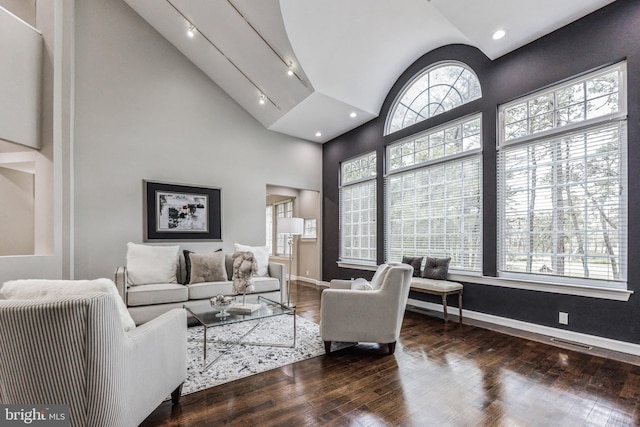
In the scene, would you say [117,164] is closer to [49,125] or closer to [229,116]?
[49,125]

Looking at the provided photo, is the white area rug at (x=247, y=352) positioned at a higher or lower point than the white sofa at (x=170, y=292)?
lower

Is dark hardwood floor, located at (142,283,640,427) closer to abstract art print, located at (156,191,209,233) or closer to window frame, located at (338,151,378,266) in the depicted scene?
window frame, located at (338,151,378,266)

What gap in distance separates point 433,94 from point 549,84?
1.65m

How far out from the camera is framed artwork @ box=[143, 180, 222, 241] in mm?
4746

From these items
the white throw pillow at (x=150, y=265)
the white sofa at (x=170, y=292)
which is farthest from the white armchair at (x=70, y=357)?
the white throw pillow at (x=150, y=265)

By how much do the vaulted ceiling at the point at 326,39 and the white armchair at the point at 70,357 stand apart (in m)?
3.69

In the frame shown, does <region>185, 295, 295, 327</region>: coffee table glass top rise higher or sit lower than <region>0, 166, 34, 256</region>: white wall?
lower

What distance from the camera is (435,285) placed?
13.1 feet

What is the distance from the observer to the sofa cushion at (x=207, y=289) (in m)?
3.97

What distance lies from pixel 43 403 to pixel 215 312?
1726 mm

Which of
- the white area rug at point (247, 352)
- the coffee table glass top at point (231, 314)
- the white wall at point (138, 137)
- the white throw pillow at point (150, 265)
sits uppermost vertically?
the white wall at point (138, 137)

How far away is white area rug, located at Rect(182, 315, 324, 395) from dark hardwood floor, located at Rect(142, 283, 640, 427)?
124 mm

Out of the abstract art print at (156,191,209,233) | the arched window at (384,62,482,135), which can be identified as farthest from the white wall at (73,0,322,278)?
the arched window at (384,62,482,135)

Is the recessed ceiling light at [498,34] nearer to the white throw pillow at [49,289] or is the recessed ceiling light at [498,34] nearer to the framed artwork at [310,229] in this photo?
the white throw pillow at [49,289]
